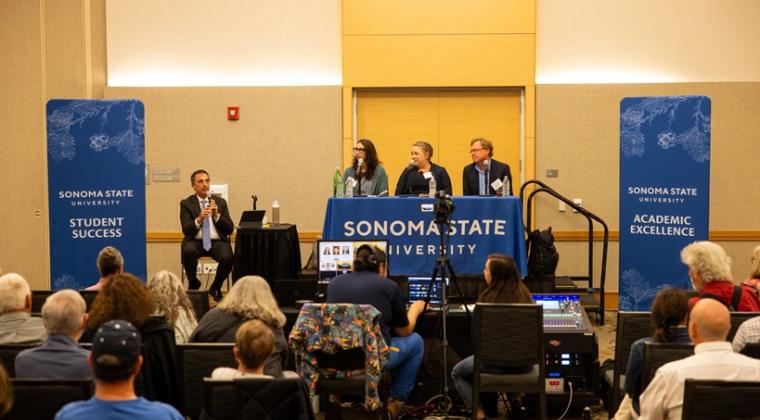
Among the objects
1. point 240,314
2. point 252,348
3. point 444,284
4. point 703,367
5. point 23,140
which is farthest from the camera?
point 23,140

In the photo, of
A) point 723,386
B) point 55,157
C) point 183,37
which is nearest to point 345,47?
point 183,37

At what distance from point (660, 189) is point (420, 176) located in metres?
2.18

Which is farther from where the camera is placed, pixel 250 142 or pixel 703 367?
pixel 250 142

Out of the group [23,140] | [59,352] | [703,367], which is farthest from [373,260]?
[23,140]

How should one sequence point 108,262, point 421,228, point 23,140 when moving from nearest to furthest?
1. point 108,262
2. point 421,228
3. point 23,140

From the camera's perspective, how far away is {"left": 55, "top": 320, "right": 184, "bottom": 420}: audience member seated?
9.90 ft

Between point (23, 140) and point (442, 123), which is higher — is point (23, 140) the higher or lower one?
the lower one

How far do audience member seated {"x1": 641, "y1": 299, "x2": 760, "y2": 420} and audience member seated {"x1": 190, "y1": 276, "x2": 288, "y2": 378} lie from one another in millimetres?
1908

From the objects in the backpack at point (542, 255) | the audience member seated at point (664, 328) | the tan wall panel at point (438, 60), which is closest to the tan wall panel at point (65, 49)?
the tan wall panel at point (438, 60)

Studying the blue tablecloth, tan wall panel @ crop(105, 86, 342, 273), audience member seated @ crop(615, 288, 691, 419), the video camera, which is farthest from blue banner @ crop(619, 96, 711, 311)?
audience member seated @ crop(615, 288, 691, 419)

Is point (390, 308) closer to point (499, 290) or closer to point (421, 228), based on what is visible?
point (499, 290)

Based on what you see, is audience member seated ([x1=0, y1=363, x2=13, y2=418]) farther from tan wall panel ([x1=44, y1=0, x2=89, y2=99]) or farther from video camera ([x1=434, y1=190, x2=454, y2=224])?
tan wall panel ([x1=44, y1=0, x2=89, y2=99])

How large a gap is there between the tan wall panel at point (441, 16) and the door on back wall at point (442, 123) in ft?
2.21

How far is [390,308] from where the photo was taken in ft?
19.4
